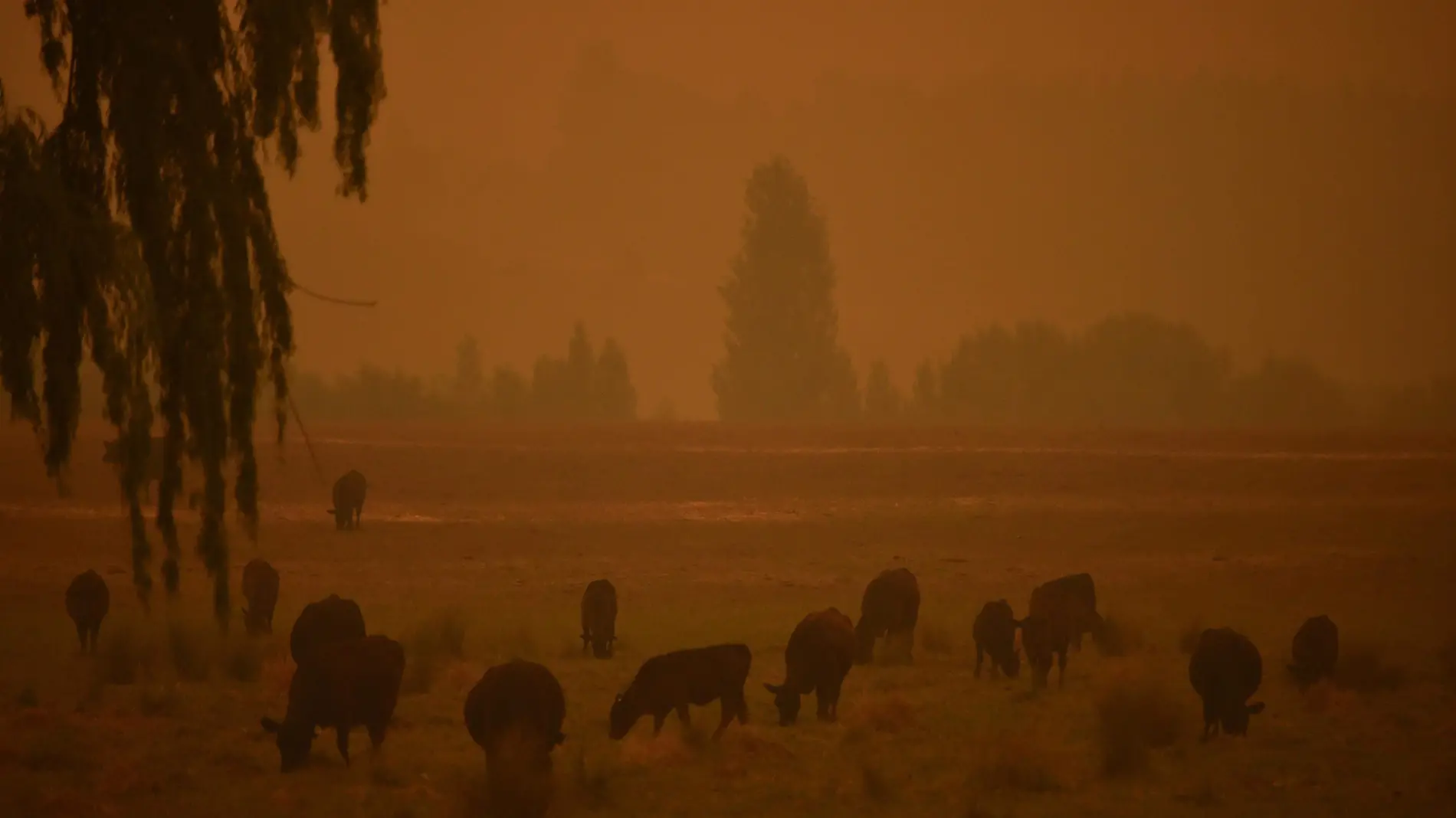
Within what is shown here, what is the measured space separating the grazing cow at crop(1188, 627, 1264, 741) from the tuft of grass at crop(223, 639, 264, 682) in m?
9.63

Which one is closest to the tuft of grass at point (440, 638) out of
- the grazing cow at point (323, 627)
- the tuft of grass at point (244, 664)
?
the tuft of grass at point (244, 664)

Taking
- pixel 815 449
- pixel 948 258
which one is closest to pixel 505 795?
pixel 815 449

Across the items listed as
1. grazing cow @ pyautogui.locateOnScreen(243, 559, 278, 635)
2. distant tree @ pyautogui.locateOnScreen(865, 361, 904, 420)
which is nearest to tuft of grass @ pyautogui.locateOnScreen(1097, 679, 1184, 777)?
grazing cow @ pyautogui.locateOnScreen(243, 559, 278, 635)

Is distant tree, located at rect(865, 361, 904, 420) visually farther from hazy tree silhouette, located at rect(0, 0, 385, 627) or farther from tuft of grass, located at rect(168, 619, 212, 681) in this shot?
hazy tree silhouette, located at rect(0, 0, 385, 627)

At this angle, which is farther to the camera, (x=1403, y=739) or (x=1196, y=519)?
(x=1196, y=519)

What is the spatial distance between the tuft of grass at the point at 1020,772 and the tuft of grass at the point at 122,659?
30.5ft

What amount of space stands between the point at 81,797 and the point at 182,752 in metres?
1.73

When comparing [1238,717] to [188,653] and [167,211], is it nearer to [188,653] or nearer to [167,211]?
[167,211]

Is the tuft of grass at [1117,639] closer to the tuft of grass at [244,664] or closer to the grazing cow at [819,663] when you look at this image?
the grazing cow at [819,663]

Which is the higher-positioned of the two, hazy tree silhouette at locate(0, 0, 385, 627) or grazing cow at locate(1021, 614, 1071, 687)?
hazy tree silhouette at locate(0, 0, 385, 627)

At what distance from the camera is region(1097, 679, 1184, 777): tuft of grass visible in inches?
509

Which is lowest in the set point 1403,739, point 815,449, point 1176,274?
point 1403,739

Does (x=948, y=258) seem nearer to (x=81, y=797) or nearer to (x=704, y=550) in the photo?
(x=704, y=550)

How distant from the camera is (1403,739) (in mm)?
14141
